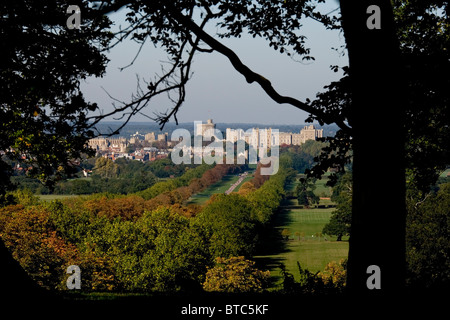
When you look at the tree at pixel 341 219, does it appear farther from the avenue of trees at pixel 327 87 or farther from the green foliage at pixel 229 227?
the avenue of trees at pixel 327 87

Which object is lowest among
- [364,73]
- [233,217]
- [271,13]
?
[233,217]

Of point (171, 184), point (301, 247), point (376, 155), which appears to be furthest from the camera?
point (171, 184)

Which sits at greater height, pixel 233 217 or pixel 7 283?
pixel 7 283

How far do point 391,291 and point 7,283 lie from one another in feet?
13.8

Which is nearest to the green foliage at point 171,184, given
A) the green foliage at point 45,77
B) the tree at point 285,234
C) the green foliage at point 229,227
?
the tree at point 285,234

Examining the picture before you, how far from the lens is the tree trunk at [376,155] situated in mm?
5230

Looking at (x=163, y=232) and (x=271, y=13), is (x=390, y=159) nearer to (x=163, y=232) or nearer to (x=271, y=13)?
(x=271, y=13)

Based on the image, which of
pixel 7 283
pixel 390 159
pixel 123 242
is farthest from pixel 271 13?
pixel 123 242

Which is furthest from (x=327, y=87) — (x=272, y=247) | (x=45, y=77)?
(x=272, y=247)

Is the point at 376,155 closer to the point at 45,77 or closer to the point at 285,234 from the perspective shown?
the point at 45,77

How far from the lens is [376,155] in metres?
5.28

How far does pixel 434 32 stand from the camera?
39.5 ft

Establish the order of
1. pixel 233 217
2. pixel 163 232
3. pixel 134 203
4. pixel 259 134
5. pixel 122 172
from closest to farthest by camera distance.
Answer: pixel 163 232 → pixel 233 217 → pixel 134 203 → pixel 122 172 → pixel 259 134
